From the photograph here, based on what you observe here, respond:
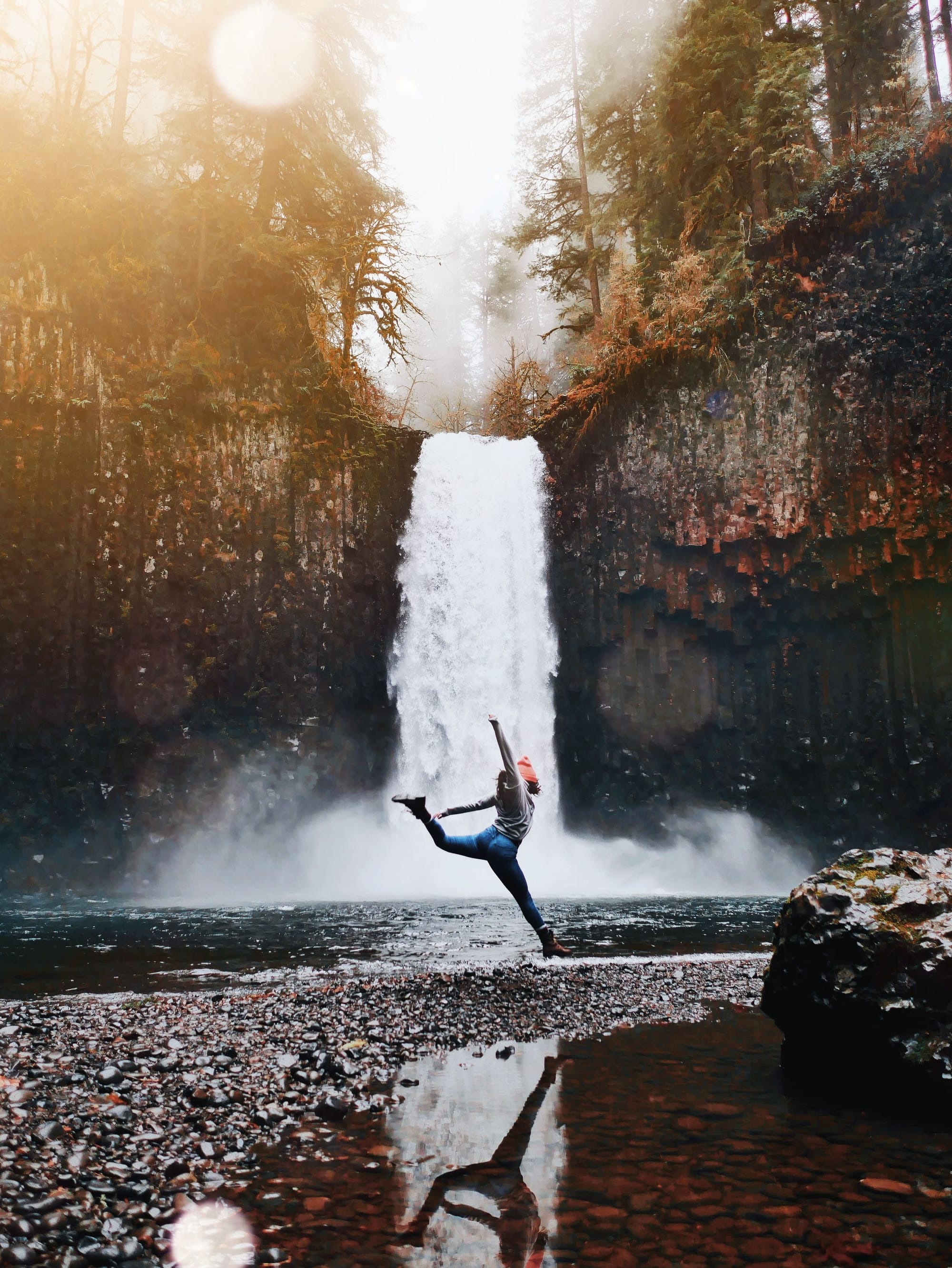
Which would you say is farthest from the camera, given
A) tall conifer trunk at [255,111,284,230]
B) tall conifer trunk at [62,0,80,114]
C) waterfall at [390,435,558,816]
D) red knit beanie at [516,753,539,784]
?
tall conifer trunk at [255,111,284,230]

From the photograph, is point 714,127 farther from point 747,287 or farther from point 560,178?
point 560,178

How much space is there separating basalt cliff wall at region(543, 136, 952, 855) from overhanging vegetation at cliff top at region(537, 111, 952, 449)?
62mm

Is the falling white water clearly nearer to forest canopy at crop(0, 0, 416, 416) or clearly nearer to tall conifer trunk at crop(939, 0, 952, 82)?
forest canopy at crop(0, 0, 416, 416)

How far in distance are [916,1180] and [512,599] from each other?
49.6ft

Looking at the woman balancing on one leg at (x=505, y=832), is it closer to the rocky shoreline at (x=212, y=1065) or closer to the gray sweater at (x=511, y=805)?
the gray sweater at (x=511, y=805)

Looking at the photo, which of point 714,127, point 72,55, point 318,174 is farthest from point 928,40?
point 72,55

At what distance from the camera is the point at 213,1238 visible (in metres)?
2.63

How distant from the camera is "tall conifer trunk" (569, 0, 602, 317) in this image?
80.6ft

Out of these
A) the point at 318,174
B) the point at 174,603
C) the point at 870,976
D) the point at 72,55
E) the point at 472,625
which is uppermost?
the point at 72,55

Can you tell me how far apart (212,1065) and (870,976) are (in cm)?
344

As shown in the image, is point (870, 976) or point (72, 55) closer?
point (870, 976)

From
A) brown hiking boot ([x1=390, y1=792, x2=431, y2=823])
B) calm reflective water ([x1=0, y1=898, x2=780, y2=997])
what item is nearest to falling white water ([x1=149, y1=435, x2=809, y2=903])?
calm reflective water ([x1=0, y1=898, x2=780, y2=997])

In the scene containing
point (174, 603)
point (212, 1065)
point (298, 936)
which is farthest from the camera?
point (174, 603)

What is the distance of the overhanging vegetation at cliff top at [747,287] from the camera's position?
15945 millimetres
